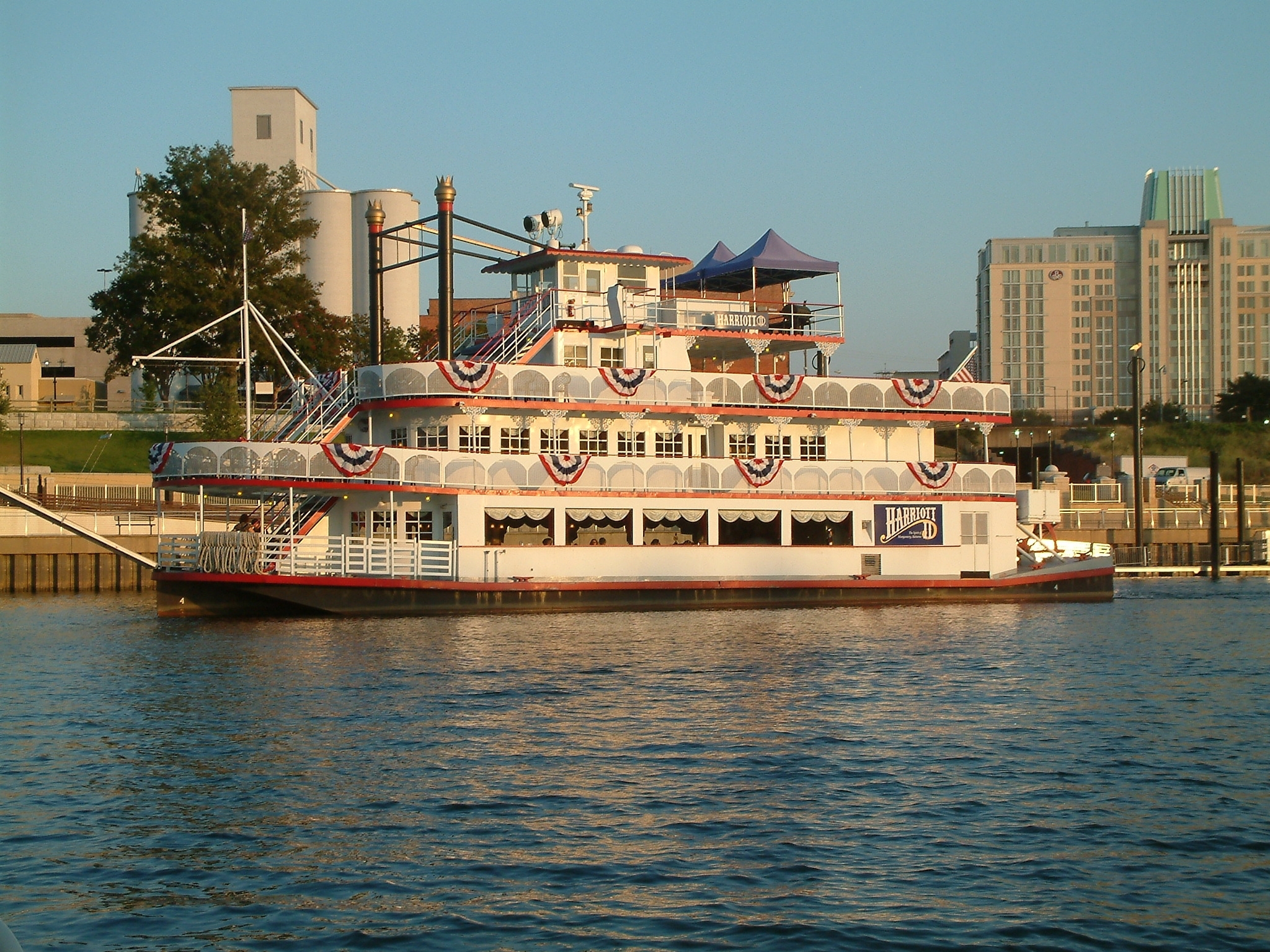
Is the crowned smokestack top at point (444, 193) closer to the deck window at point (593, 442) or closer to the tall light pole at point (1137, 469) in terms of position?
the deck window at point (593, 442)

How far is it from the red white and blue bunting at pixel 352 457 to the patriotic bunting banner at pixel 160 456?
11.9ft

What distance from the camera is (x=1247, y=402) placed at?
359 ft

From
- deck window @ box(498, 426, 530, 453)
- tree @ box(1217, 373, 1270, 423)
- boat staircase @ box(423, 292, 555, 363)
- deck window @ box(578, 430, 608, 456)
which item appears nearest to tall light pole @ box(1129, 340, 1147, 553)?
deck window @ box(578, 430, 608, 456)

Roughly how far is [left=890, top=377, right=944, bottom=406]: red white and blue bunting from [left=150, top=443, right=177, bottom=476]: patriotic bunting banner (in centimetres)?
2064

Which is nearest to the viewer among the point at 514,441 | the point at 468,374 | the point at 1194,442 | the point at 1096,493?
the point at 468,374

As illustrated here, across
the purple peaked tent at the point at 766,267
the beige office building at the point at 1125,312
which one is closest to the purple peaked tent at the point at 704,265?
the purple peaked tent at the point at 766,267

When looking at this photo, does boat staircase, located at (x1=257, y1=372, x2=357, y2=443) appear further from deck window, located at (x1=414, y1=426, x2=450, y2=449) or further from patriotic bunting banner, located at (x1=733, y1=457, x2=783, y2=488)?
patriotic bunting banner, located at (x1=733, y1=457, x2=783, y2=488)

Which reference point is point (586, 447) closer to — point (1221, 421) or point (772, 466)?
A: point (772, 466)

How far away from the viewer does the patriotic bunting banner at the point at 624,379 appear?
37531mm

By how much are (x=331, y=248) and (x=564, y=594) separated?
5443cm

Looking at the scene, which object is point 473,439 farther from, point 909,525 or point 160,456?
point 909,525

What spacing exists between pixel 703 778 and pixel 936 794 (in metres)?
2.95

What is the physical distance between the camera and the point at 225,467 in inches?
1276

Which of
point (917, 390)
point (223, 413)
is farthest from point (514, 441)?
point (223, 413)
